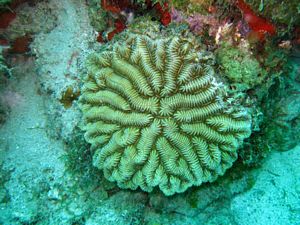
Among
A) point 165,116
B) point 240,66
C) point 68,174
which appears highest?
point 240,66

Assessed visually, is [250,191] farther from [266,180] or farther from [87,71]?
[87,71]

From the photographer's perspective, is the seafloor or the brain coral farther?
the seafloor

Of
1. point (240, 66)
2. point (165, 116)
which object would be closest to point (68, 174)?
point (165, 116)

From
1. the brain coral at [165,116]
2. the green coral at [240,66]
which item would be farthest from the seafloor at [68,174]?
the green coral at [240,66]

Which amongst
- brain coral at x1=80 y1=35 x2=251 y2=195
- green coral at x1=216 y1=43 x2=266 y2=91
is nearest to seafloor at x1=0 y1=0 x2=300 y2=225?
brain coral at x1=80 y1=35 x2=251 y2=195

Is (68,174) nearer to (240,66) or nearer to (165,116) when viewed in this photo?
(165,116)

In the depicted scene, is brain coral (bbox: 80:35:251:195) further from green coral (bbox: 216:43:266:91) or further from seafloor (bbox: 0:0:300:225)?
seafloor (bbox: 0:0:300:225)

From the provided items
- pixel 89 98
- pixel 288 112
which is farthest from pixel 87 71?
pixel 288 112
